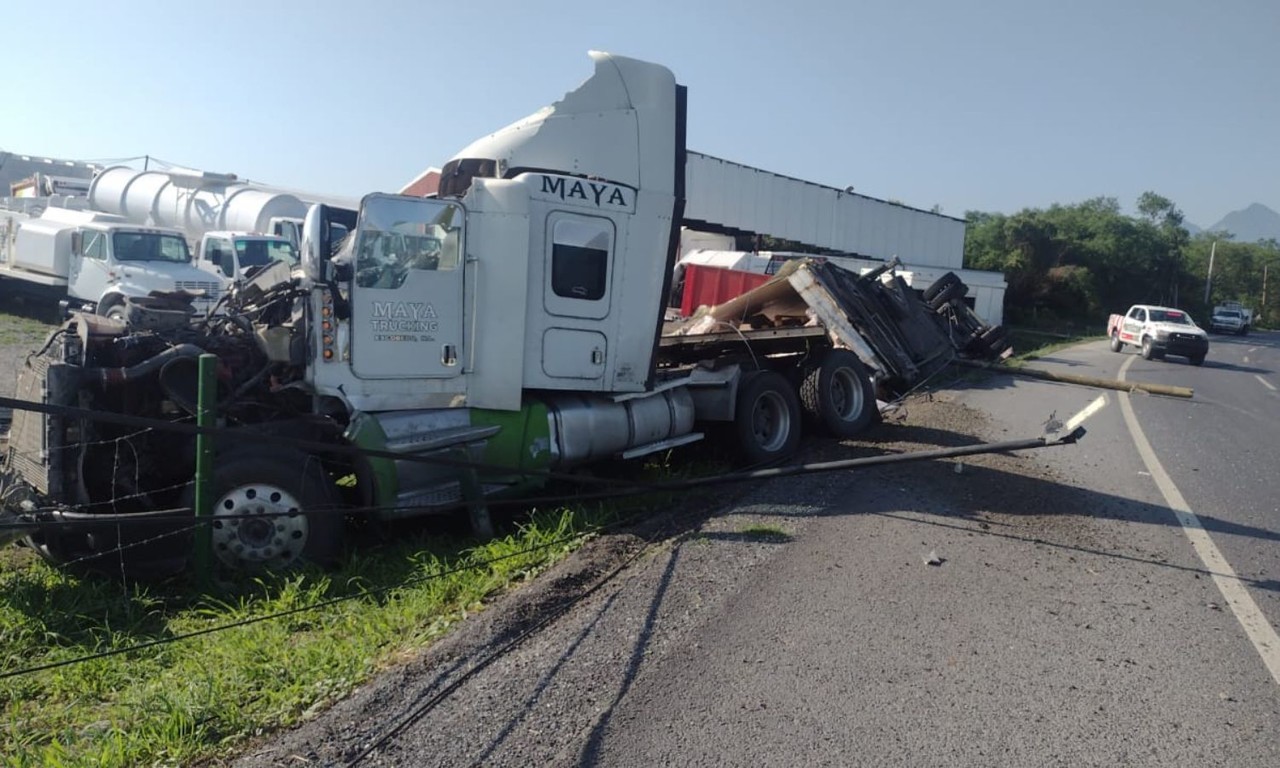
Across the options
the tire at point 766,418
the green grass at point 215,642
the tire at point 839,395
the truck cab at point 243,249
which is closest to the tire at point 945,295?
the tire at point 839,395

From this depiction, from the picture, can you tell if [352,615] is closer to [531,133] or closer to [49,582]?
[49,582]

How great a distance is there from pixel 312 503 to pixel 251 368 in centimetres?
134

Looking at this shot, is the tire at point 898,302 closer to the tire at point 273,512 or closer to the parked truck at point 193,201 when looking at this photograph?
the tire at point 273,512

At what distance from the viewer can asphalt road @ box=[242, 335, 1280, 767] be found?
3768 mm

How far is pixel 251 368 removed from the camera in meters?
7.15

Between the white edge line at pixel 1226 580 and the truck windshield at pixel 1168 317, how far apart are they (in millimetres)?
23728

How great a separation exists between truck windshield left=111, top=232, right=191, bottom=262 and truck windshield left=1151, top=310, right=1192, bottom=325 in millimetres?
28494

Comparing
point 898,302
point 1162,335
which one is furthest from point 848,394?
point 1162,335

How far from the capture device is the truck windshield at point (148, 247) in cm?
2011

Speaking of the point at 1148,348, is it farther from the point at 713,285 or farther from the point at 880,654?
the point at 880,654

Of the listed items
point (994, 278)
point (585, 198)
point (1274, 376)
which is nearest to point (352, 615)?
point (585, 198)

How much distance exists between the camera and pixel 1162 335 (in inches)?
1150

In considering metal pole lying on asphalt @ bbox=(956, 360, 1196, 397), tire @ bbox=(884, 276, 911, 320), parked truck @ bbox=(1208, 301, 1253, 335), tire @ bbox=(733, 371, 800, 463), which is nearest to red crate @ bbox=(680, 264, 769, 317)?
tire @ bbox=(884, 276, 911, 320)

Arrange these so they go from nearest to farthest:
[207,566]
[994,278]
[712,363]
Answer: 1. [207,566]
2. [712,363]
3. [994,278]
